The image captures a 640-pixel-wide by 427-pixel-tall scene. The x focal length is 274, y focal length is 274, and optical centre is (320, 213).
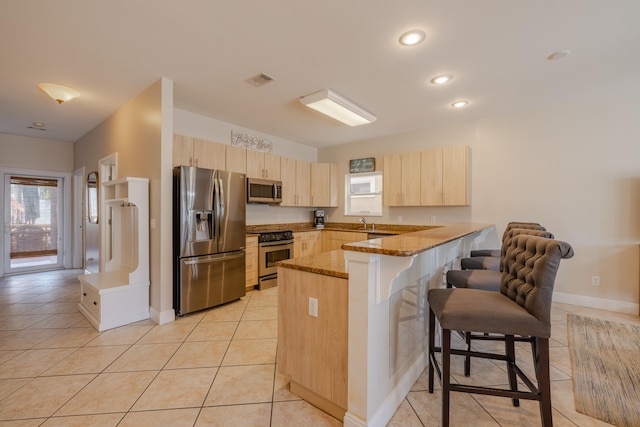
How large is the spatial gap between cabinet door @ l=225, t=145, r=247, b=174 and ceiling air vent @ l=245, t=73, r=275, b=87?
130 centimetres

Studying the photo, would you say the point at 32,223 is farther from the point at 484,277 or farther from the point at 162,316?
the point at 484,277

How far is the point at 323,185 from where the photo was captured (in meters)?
5.61

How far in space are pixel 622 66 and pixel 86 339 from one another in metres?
5.89

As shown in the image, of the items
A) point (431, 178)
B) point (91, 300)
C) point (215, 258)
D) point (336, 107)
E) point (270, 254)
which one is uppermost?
point (336, 107)

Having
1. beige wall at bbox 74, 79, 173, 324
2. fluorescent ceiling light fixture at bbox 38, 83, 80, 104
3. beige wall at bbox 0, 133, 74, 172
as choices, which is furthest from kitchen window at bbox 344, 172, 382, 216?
beige wall at bbox 0, 133, 74, 172

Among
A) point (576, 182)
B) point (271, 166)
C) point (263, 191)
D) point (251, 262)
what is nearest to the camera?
point (576, 182)

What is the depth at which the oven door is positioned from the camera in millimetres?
4250

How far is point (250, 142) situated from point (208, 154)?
1105mm

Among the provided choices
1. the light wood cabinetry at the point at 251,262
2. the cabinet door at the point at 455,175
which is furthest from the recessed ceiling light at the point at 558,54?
the light wood cabinetry at the point at 251,262

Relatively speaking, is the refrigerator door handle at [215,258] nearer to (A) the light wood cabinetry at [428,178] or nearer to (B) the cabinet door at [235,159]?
(B) the cabinet door at [235,159]

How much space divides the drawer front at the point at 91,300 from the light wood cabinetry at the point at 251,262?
1719 millimetres

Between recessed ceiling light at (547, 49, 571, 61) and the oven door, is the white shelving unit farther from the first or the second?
recessed ceiling light at (547, 49, 571, 61)

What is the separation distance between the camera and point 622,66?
2717mm

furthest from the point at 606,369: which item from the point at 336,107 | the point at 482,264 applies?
the point at 336,107
